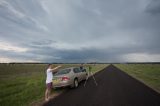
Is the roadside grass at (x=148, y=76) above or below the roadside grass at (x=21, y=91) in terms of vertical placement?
above

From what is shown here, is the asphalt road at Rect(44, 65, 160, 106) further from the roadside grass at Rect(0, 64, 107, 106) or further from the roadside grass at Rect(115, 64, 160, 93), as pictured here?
the roadside grass at Rect(115, 64, 160, 93)

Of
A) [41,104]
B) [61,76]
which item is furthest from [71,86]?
[41,104]

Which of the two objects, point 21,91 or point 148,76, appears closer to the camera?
point 21,91

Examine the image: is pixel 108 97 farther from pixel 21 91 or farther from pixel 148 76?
pixel 148 76

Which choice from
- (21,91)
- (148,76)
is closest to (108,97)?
(21,91)

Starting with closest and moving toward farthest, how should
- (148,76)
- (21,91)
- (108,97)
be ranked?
(108,97) < (21,91) < (148,76)

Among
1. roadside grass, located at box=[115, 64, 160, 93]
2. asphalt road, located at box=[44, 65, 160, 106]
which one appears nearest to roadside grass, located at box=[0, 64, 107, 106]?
asphalt road, located at box=[44, 65, 160, 106]

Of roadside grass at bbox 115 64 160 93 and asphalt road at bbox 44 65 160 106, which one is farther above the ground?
roadside grass at bbox 115 64 160 93

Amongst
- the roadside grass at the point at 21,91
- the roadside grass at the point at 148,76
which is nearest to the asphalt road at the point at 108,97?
the roadside grass at the point at 21,91

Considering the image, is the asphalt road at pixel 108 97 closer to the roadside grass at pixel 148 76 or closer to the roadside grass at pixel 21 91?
the roadside grass at pixel 21 91

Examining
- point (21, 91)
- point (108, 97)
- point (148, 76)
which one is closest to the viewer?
point (108, 97)

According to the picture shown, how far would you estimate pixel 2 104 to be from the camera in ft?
34.5

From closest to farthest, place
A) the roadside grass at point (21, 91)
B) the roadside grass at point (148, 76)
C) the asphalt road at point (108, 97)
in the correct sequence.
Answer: the asphalt road at point (108, 97) → the roadside grass at point (21, 91) → the roadside grass at point (148, 76)

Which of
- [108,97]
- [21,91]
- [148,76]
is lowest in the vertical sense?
[21,91]
